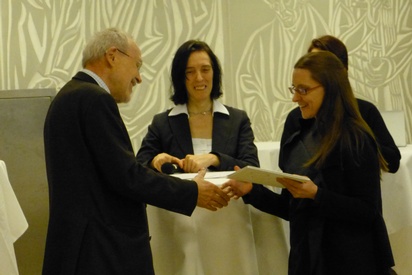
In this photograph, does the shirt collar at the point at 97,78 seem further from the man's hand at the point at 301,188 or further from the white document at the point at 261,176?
the man's hand at the point at 301,188

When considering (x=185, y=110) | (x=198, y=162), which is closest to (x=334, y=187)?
(x=198, y=162)

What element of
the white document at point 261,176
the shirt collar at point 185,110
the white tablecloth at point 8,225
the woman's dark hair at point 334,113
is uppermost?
the woman's dark hair at point 334,113

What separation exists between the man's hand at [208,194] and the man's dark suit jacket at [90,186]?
0.25 meters

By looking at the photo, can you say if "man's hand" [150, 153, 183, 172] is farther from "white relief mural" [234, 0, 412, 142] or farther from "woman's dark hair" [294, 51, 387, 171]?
"white relief mural" [234, 0, 412, 142]

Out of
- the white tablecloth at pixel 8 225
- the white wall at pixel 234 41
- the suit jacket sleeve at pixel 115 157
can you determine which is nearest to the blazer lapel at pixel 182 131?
the suit jacket sleeve at pixel 115 157

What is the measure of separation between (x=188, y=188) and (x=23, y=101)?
8.07 ft

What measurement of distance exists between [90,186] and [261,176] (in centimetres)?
62

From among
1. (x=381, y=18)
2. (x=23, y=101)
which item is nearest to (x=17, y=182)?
(x=23, y=101)

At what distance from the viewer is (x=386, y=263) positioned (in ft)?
7.73

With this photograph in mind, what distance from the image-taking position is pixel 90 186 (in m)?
2.14

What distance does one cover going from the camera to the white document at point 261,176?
223cm

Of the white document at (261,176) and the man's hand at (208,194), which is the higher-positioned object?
the white document at (261,176)

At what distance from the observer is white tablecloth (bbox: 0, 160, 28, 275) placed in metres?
2.88

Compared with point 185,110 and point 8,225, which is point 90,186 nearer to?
point 185,110
